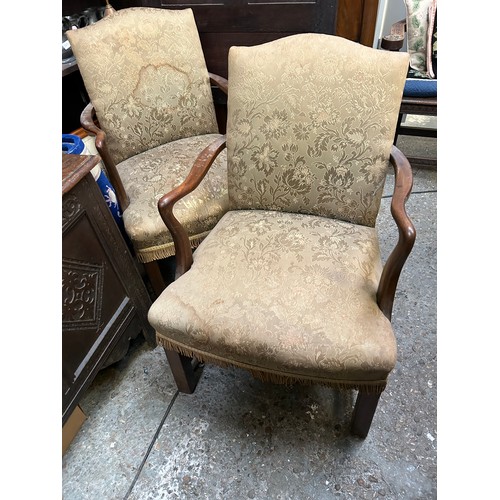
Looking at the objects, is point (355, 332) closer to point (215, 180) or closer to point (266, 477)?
point (266, 477)

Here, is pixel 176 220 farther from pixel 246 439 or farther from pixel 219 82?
pixel 219 82

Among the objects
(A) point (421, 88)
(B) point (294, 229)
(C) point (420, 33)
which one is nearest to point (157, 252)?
(B) point (294, 229)

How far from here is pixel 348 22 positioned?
5.62ft

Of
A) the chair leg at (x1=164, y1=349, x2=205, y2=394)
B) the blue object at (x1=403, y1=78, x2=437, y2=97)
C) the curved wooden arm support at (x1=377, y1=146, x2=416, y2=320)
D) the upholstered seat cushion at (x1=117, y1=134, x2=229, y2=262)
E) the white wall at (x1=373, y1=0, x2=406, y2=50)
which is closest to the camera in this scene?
the curved wooden arm support at (x1=377, y1=146, x2=416, y2=320)

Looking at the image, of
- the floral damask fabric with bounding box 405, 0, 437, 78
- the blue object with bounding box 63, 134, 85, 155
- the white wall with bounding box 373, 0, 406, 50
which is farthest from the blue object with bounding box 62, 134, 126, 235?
the white wall with bounding box 373, 0, 406, 50

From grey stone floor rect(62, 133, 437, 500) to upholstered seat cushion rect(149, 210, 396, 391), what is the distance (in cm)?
34

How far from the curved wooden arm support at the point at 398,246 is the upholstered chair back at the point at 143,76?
1004 millimetres

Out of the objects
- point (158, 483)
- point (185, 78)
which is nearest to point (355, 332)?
point (158, 483)

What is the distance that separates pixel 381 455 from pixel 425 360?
39 centimetres

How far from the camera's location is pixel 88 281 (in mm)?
1046

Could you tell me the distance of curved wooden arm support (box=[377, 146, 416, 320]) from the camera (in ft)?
2.75

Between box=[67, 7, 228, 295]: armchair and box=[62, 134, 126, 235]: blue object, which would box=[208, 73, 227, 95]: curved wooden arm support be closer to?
box=[67, 7, 228, 295]: armchair

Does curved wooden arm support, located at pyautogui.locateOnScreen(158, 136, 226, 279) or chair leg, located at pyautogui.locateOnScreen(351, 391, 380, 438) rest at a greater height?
curved wooden arm support, located at pyautogui.locateOnScreen(158, 136, 226, 279)

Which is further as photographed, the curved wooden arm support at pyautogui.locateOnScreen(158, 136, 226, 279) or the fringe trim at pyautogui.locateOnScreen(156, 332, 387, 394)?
the curved wooden arm support at pyautogui.locateOnScreen(158, 136, 226, 279)
